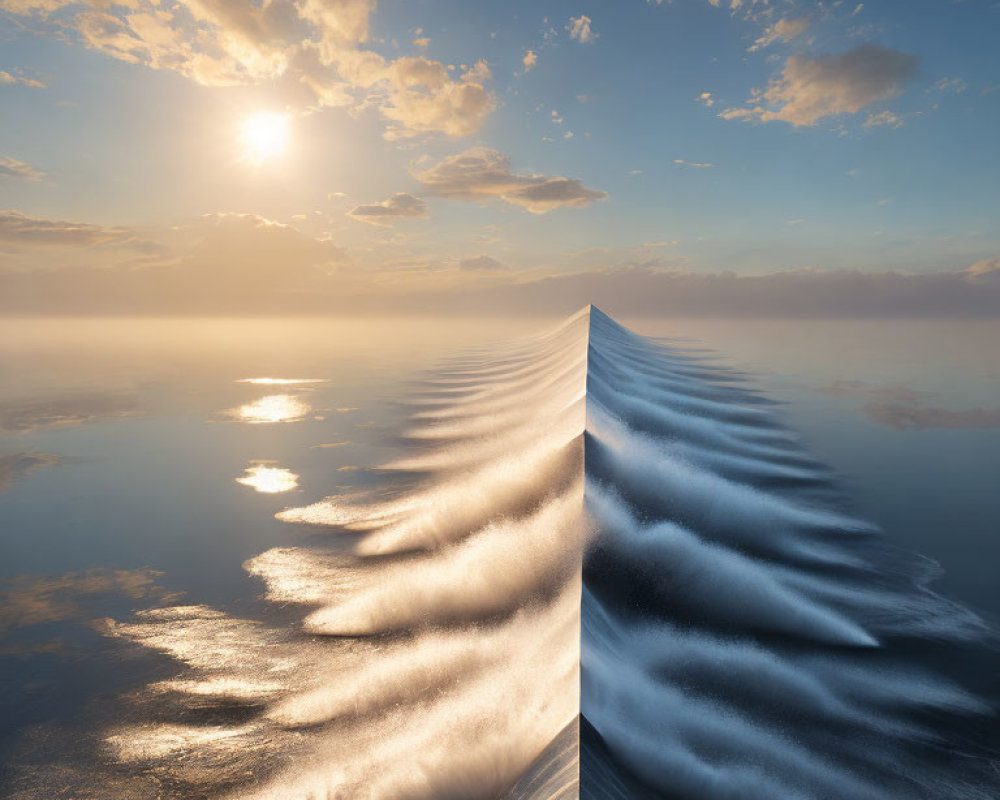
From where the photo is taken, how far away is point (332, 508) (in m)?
18.1

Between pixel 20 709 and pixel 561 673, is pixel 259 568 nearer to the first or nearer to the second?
pixel 20 709

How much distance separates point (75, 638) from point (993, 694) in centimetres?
1646

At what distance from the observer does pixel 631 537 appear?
471 inches

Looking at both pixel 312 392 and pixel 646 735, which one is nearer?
pixel 646 735

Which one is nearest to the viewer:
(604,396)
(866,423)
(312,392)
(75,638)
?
(75,638)

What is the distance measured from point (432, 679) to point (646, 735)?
3.51 metres

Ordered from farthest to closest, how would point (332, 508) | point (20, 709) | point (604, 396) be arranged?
point (604, 396), point (332, 508), point (20, 709)

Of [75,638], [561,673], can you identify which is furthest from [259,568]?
[561,673]

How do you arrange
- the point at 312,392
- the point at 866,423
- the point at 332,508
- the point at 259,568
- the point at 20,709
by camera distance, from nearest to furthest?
the point at 20,709 → the point at 259,568 → the point at 332,508 → the point at 866,423 → the point at 312,392

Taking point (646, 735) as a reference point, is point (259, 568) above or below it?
below

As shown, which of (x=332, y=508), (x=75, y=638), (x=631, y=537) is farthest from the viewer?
(x=332, y=508)

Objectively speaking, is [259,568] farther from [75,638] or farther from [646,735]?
[646,735]

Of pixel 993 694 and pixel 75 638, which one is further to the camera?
pixel 75 638

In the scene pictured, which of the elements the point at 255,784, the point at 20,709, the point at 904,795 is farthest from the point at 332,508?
the point at 904,795
